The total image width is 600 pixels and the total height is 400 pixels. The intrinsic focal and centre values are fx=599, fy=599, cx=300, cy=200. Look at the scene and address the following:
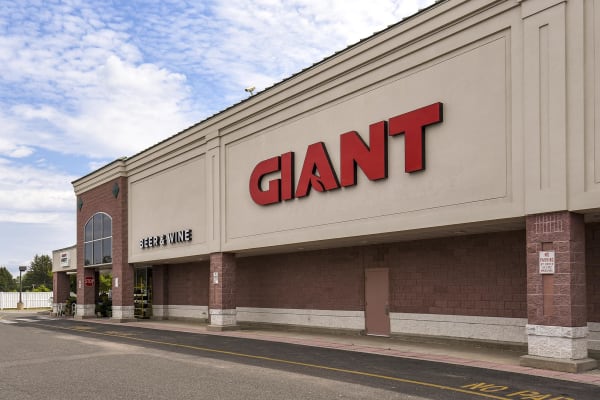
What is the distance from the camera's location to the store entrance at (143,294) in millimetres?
39188

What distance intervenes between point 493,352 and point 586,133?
23.8 ft

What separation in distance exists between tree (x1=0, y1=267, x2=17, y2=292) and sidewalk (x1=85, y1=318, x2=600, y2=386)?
452 ft

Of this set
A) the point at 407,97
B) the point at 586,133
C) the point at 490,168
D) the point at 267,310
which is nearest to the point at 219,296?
the point at 267,310

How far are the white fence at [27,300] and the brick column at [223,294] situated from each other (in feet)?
182

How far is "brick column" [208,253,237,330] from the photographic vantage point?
27891 millimetres

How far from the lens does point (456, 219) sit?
682 inches

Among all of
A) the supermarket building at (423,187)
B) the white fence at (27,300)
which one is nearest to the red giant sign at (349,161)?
the supermarket building at (423,187)

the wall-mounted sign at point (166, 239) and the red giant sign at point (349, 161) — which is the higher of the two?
the red giant sign at point (349, 161)

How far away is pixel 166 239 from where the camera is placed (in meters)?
34.0

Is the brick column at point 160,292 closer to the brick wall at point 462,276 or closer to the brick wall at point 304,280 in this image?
the brick wall at point 304,280

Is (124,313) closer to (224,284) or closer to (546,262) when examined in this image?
(224,284)

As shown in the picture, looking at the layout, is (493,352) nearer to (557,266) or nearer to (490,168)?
(557,266)

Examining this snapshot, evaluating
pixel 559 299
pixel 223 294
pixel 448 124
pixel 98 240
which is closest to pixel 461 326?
pixel 559 299

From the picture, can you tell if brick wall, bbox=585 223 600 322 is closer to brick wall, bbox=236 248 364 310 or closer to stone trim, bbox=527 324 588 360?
stone trim, bbox=527 324 588 360
